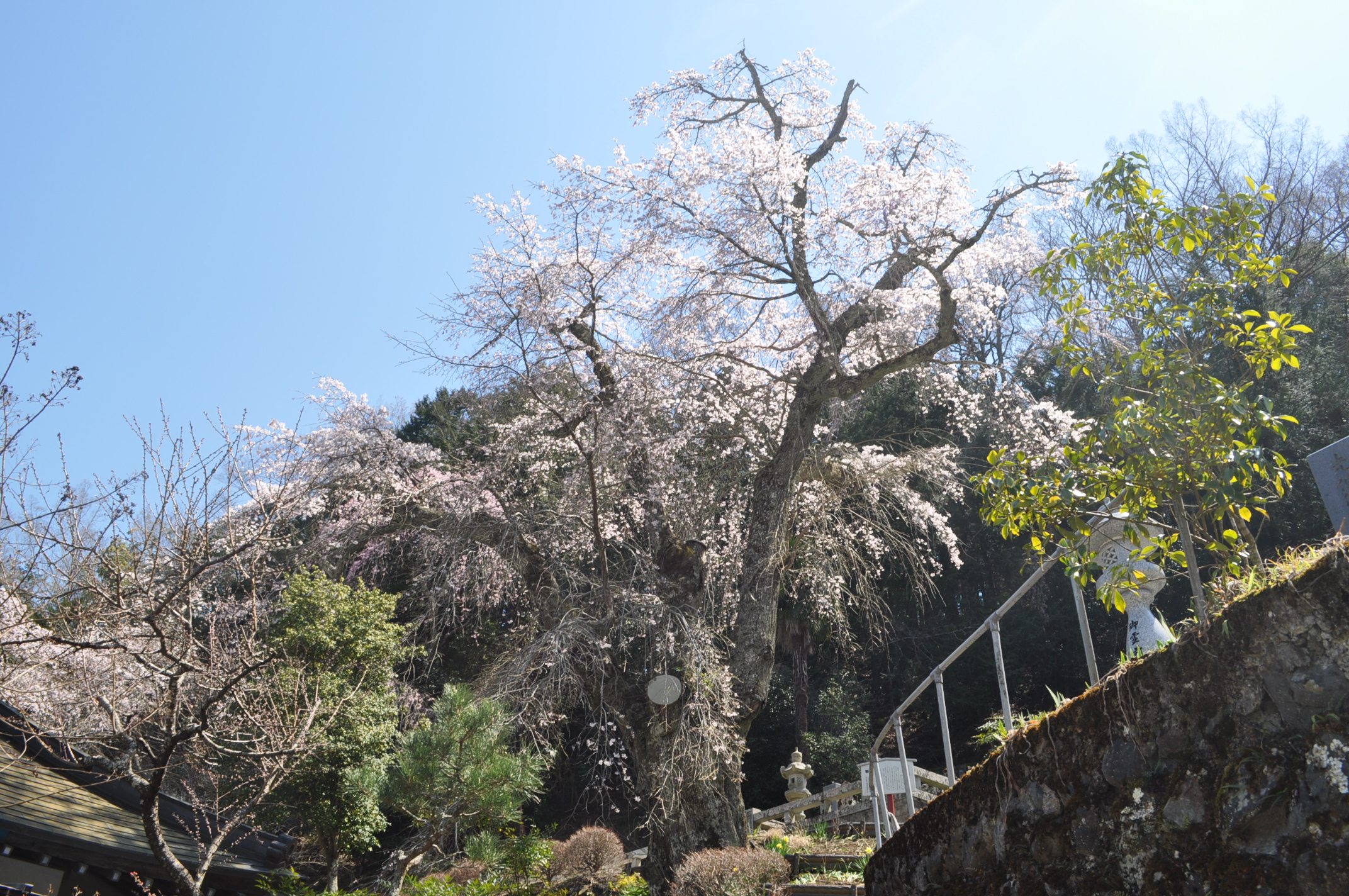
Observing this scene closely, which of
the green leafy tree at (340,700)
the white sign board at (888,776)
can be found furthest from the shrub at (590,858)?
the white sign board at (888,776)

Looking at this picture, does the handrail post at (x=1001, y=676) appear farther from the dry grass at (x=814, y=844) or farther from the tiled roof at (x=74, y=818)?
the tiled roof at (x=74, y=818)

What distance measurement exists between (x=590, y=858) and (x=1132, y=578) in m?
7.65

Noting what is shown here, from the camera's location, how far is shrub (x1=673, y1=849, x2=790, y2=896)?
20.5 ft

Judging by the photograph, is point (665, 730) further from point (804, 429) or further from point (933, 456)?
point (933, 456)

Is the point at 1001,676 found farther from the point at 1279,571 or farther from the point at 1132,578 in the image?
the point at 1279,571

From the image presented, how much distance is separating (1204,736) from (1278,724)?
0.21 metres

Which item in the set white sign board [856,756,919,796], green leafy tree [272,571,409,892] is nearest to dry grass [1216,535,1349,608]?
white sign board [856,756,919,796]

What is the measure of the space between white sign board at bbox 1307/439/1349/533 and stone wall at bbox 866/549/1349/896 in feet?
2.77

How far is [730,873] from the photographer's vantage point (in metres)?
6.34

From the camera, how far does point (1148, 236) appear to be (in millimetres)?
3256

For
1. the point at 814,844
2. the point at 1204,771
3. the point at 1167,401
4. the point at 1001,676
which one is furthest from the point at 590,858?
the point at 1167,401

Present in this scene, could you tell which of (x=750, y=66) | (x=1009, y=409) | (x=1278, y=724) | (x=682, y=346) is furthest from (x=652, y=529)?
(x=1278, y=724)

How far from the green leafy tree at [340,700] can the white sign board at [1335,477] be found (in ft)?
27.6

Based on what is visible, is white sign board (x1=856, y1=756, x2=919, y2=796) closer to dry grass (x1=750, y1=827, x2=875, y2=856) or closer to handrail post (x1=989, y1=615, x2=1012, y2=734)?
dry grass (x1=750, y1=827, x2=875, y2=856)
